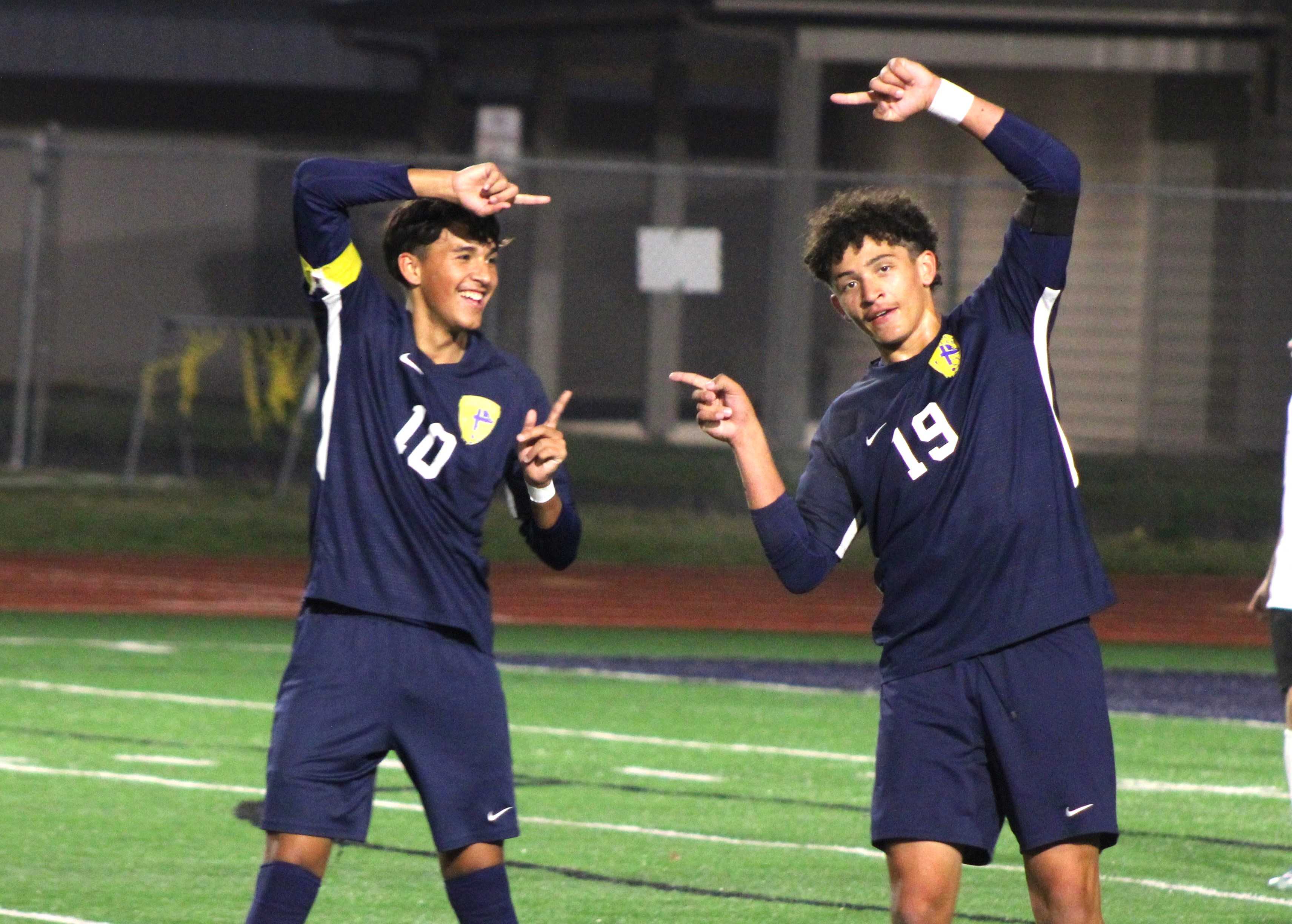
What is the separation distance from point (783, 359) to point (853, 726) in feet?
Answer: 29.2

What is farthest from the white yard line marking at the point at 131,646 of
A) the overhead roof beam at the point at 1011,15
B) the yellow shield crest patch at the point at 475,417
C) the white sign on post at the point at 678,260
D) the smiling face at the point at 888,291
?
the overhead roof beam at the point at 1011,15

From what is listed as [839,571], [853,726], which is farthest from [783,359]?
[853,726]

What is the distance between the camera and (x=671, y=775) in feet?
30.1

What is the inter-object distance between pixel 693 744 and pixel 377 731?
5236mm

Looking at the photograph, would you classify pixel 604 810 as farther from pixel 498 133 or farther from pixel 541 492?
pixel 498 133

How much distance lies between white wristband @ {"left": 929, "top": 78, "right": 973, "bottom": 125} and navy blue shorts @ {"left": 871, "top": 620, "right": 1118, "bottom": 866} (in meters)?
1.07

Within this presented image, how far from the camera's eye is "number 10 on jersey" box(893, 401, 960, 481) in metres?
4.79

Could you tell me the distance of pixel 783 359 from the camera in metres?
19.3

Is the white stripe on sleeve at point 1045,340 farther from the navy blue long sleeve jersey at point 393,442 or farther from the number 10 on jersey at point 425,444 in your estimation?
the number 10 on jersey at point 425,444

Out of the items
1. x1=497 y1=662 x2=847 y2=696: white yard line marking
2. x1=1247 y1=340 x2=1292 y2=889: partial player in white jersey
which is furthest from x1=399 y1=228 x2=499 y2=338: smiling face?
x1=497 y1=662 x2=847 y2=696: white yard line marking

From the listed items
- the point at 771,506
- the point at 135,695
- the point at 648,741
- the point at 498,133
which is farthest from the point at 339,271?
the point at 498,133

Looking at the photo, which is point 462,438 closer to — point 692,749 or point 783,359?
point 692,749

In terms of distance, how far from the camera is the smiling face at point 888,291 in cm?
485

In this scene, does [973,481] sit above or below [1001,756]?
above
